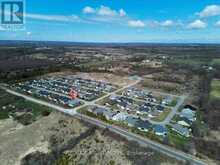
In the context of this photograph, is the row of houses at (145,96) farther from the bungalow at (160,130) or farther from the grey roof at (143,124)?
the bungalow at (160,130)

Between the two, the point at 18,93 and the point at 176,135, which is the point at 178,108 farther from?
the point at 18,93

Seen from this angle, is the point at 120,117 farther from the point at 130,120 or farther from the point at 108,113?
the point at 108,113

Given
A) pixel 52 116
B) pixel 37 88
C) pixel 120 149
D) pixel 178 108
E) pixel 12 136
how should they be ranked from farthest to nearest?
pixel 37 88
pixel 178 108
pixel 52 116
pixel 12 136
pixel 120 149

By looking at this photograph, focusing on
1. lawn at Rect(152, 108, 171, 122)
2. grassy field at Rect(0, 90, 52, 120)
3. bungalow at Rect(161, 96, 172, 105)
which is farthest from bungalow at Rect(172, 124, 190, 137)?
grassy field at Rect(0, 90, 52, 120)

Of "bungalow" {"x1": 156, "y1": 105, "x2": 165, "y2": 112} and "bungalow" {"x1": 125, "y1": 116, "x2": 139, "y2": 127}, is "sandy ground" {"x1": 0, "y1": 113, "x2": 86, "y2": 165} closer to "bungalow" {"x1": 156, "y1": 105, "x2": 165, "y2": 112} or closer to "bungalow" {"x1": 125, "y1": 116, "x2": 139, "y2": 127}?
"bungalow" {"x1": 125, "y1": 116, "x2": 139, "y2": 127}

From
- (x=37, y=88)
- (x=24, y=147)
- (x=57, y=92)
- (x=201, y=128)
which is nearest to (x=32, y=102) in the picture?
(x=57, y=92)

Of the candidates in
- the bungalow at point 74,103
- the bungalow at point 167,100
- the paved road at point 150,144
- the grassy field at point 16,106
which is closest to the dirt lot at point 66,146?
the paved road at point 150,144
